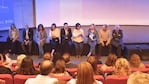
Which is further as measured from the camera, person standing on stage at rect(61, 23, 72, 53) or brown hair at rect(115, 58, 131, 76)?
person standing on stage at rect(61, 23, 72, 53)

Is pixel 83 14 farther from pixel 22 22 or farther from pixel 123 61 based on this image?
pixel 123 61

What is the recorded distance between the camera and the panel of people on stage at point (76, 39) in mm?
9742

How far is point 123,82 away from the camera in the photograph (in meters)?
4.58

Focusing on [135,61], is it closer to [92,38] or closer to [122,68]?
[122,68]

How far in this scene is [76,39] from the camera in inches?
389

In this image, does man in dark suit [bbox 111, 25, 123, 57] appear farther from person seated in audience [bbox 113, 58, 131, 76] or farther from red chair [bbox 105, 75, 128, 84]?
red chair [bbox 105, 75, 128, 84]

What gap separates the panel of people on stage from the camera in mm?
9742

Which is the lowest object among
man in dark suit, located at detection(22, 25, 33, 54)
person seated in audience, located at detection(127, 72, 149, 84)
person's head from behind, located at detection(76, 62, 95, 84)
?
man in dark suit, located at detection(22, 25, 33, 54)

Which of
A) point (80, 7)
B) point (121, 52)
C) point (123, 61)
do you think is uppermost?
point (80, 7)

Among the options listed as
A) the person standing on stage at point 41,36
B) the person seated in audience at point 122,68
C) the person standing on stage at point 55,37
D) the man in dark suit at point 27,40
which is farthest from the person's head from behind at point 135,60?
the man in dark suit at point 27,40

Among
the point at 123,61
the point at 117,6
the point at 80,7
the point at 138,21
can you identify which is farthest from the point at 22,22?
the point at 123,61

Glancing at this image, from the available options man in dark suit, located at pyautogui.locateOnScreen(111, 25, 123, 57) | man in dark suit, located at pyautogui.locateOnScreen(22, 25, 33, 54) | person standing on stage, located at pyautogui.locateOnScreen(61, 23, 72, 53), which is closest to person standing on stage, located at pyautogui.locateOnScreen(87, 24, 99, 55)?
man in dark suit, located at pyautogui.locateOnScreen(111, 25, 123, 57)

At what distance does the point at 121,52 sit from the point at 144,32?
308 centimetres

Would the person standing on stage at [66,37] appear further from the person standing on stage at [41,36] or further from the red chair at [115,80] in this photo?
the red chair at [115,80]
